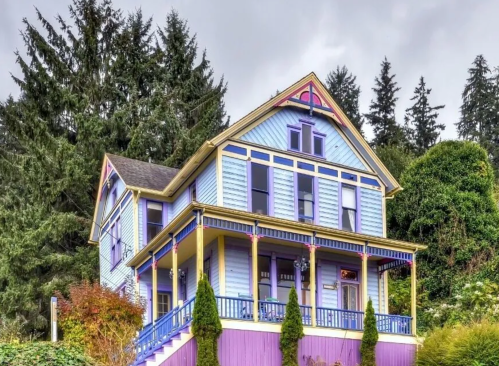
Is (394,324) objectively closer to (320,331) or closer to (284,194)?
(320,331)

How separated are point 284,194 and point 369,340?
5097mm

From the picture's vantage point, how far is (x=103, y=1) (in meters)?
38.8

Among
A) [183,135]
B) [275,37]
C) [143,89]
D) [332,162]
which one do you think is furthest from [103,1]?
[332,162]

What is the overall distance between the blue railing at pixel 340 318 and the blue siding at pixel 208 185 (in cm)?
451

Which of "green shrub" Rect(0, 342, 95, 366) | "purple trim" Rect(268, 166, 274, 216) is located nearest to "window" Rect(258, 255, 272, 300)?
"purple trim" Rect(268, 166, 274, 216)

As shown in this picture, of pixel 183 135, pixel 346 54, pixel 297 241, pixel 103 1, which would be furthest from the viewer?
pixel 346 54

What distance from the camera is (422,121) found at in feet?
166

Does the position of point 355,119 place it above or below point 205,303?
above

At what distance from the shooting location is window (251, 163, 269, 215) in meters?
18.8

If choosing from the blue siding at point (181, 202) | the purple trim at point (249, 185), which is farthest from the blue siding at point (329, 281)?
the blue siding at point (181, 202)

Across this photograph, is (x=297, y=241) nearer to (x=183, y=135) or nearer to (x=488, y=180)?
(x=488, y=180)

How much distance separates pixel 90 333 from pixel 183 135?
A: 71.5 feet

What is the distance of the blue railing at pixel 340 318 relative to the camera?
17422 millimetres

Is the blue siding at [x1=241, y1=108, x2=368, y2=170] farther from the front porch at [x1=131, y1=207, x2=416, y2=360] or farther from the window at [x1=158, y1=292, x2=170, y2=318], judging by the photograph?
the window at [x1=158, y1=292, x2=170, y2=318]
